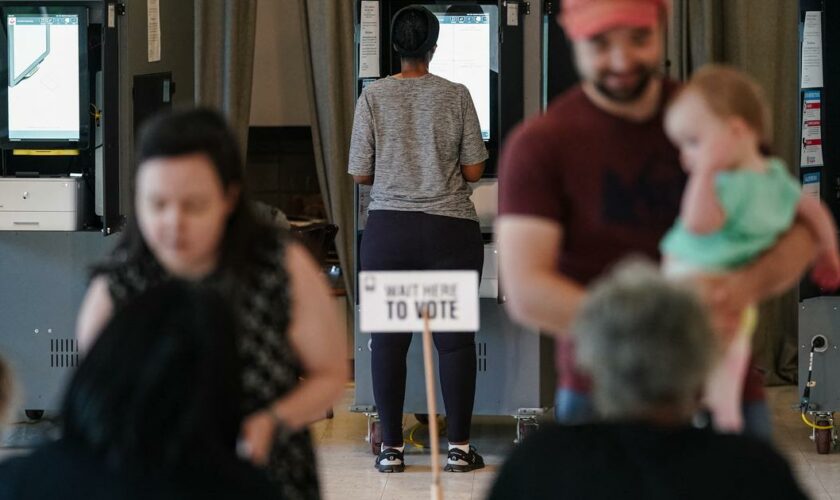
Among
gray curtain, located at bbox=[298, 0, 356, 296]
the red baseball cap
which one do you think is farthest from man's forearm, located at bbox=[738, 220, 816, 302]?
gray curtain, located at bbox=[298, 0, 356, 296]

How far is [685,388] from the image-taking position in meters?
1.75

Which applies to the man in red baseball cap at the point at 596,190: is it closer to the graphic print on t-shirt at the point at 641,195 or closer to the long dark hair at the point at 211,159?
the graphic print on t-shirt at the point at 641,195

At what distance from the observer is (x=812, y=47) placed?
15.9 ft

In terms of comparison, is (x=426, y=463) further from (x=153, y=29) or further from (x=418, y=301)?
(x=418, y=301)

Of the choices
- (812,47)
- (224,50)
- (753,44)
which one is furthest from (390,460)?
(753,44)

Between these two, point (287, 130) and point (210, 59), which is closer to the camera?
point (210, 59)

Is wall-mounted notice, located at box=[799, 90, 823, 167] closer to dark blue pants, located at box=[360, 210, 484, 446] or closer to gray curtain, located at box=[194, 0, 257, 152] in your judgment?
dark blue pants, located at box=[360, 210, 484, 446]

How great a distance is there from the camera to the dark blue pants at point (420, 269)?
464 cm

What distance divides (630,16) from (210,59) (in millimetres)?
4232

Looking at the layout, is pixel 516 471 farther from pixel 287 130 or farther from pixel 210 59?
pixel 287 130

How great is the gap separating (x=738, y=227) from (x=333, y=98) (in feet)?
13.6

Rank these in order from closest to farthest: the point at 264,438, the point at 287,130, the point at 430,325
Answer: the point at 264,438 → the point at 430,325 → the point at 287,130

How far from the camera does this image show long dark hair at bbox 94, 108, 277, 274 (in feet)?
6.74

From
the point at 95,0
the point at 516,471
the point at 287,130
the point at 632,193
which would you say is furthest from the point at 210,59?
the point at 516,471
